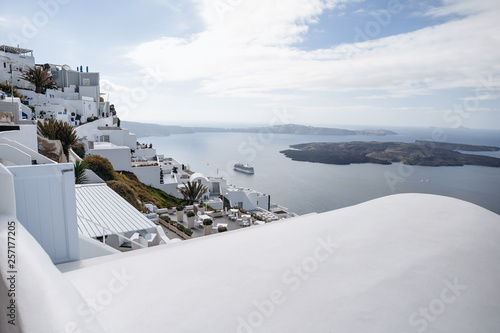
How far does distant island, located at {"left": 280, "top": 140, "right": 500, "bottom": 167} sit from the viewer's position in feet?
293

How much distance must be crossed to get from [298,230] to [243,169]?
78.0 meters

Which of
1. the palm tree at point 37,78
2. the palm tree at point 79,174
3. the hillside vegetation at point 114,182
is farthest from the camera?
the palm tree at point 37,78

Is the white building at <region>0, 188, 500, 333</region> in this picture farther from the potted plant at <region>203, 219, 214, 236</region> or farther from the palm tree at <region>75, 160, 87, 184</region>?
the potted plant at <region>203, 219, 214, 236</region>

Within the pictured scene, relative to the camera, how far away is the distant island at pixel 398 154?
89188 millimetres

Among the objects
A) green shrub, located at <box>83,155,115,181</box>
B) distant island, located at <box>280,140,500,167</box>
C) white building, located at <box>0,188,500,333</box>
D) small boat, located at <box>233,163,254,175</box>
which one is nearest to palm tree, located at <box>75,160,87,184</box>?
green shrub, located at <box>83,155,115,181</box>

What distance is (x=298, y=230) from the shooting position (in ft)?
9.26

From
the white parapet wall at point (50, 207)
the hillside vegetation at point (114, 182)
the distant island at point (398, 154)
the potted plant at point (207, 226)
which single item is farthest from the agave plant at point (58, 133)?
the distant island at point (398, 154)

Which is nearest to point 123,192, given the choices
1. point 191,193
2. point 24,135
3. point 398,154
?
point 24,135

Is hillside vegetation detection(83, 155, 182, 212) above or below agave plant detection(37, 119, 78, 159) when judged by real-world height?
below

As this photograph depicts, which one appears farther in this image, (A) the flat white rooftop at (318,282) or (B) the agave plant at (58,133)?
(B) the agave plant at (58,133)

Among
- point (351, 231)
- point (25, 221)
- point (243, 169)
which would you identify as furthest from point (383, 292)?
point (243, 169)

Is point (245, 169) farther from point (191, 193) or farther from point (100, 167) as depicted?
point (100, 167)

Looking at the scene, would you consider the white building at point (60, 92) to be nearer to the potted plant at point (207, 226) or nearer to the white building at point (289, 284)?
the potted plant at point (207, 226)

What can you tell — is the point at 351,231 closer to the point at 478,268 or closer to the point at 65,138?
the point at 478,268
